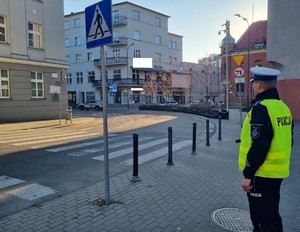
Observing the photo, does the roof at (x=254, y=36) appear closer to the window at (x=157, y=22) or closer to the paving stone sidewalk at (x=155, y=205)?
the window at (x=157, y=22)

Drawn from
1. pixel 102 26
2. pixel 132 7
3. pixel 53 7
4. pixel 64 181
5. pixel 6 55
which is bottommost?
pixel 64 181

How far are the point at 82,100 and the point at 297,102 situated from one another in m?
49.8

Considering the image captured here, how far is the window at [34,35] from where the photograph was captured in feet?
72.2

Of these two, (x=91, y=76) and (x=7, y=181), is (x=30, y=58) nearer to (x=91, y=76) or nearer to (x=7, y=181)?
(x=7, y=181)

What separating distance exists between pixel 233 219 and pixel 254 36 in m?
57.3

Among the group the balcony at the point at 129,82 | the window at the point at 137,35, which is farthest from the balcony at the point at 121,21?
the balcony at the point at 129,82

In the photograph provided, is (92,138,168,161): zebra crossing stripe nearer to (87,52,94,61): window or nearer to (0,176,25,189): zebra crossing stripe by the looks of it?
(0,176,25,189): zebra crossing stripe

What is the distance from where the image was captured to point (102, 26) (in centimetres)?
446

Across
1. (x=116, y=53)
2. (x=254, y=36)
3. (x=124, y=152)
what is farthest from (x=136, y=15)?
(x=124, y=152)

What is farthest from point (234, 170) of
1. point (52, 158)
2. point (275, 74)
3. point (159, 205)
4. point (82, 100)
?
point (82, 100)

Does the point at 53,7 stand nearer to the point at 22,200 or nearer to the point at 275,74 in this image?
the point at 22,200

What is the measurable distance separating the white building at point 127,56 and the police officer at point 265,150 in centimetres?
4992

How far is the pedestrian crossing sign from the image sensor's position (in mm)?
4371

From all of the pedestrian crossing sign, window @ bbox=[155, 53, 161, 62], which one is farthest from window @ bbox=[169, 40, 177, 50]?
the pedestrian crossing sign
